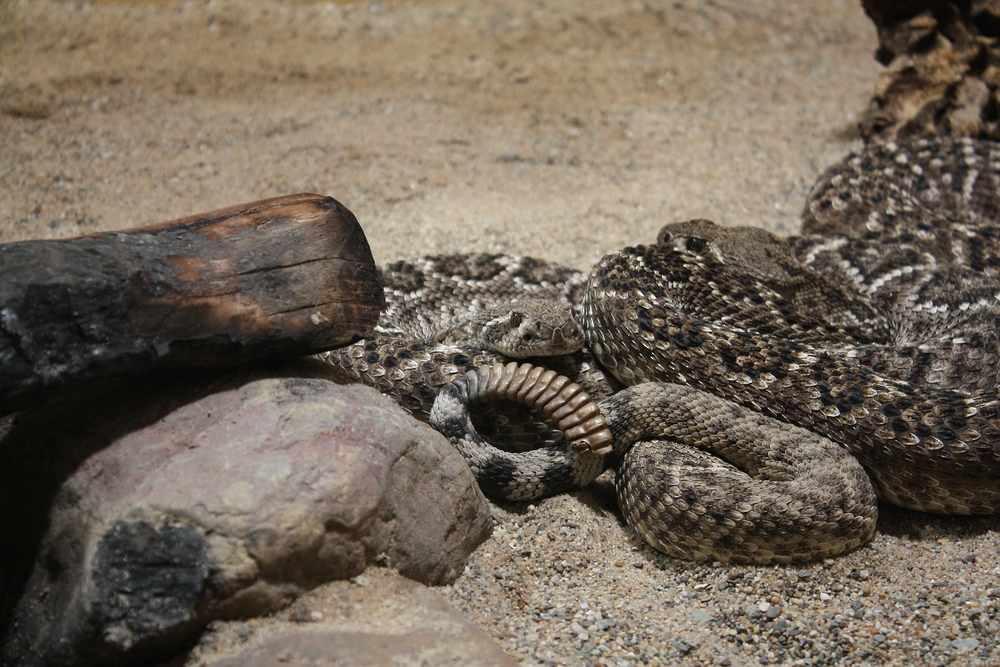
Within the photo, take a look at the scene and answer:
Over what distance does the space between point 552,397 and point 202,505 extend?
1.78 m

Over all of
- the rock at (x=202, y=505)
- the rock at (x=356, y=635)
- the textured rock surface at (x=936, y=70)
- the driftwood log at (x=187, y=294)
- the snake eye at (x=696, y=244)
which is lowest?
the rock at (x=356, y=635)

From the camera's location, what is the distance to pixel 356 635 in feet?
9.61

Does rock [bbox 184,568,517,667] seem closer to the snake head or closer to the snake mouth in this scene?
the snake mouth

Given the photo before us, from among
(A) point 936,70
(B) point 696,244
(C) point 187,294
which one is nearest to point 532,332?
(B) point 696,244

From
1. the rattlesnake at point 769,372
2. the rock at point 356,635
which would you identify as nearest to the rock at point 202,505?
the rock at point 356,635

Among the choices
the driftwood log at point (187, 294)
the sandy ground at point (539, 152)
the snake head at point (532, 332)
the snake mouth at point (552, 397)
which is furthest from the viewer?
the snake head at point (532, 332)

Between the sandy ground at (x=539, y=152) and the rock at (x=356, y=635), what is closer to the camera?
the rock at (x=356, y=635)

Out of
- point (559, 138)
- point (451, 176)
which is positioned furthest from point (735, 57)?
point (451, 176)

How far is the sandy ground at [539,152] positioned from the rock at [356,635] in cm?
32

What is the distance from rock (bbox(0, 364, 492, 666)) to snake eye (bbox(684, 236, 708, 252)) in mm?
2514

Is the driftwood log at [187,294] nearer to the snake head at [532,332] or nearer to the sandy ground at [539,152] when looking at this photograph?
the snake head at [532,332]

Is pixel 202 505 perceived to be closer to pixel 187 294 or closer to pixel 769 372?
pixel 187 294

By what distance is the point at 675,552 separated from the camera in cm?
398

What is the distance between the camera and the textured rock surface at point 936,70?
25.2 ft
